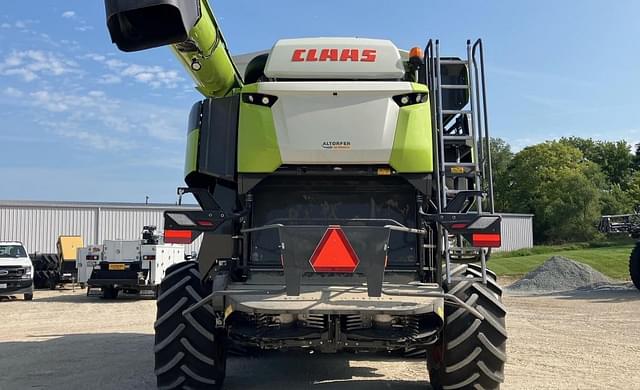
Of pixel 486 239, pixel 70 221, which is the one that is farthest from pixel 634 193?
pixel 486 239

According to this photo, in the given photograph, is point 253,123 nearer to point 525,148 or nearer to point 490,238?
point 490,238

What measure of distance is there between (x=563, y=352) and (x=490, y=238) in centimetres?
544

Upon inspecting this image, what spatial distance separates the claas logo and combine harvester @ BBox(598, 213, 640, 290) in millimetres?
20202

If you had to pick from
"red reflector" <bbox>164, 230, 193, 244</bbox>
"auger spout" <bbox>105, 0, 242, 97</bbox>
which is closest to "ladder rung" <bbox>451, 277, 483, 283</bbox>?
"red reflector" <bbox>164, 230, 193, 244</bbox>

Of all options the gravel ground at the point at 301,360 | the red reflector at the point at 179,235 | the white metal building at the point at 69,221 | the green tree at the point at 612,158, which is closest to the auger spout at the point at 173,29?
the red reflector at the point at 179,235

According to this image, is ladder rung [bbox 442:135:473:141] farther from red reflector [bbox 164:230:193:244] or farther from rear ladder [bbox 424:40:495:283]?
red reflector [bbox 164:230:193:244]

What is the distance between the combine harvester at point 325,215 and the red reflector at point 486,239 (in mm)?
13

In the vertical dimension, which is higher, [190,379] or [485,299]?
[485,299]

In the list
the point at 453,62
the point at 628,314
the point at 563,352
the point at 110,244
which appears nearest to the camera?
the point at 453,62

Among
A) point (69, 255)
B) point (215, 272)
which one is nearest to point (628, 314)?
point (215, 272)

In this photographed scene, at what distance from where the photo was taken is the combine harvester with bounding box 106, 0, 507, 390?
534 centimetres

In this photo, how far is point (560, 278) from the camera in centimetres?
2733

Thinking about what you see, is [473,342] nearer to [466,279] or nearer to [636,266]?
[466,279]

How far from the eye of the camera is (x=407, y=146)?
233 inches
